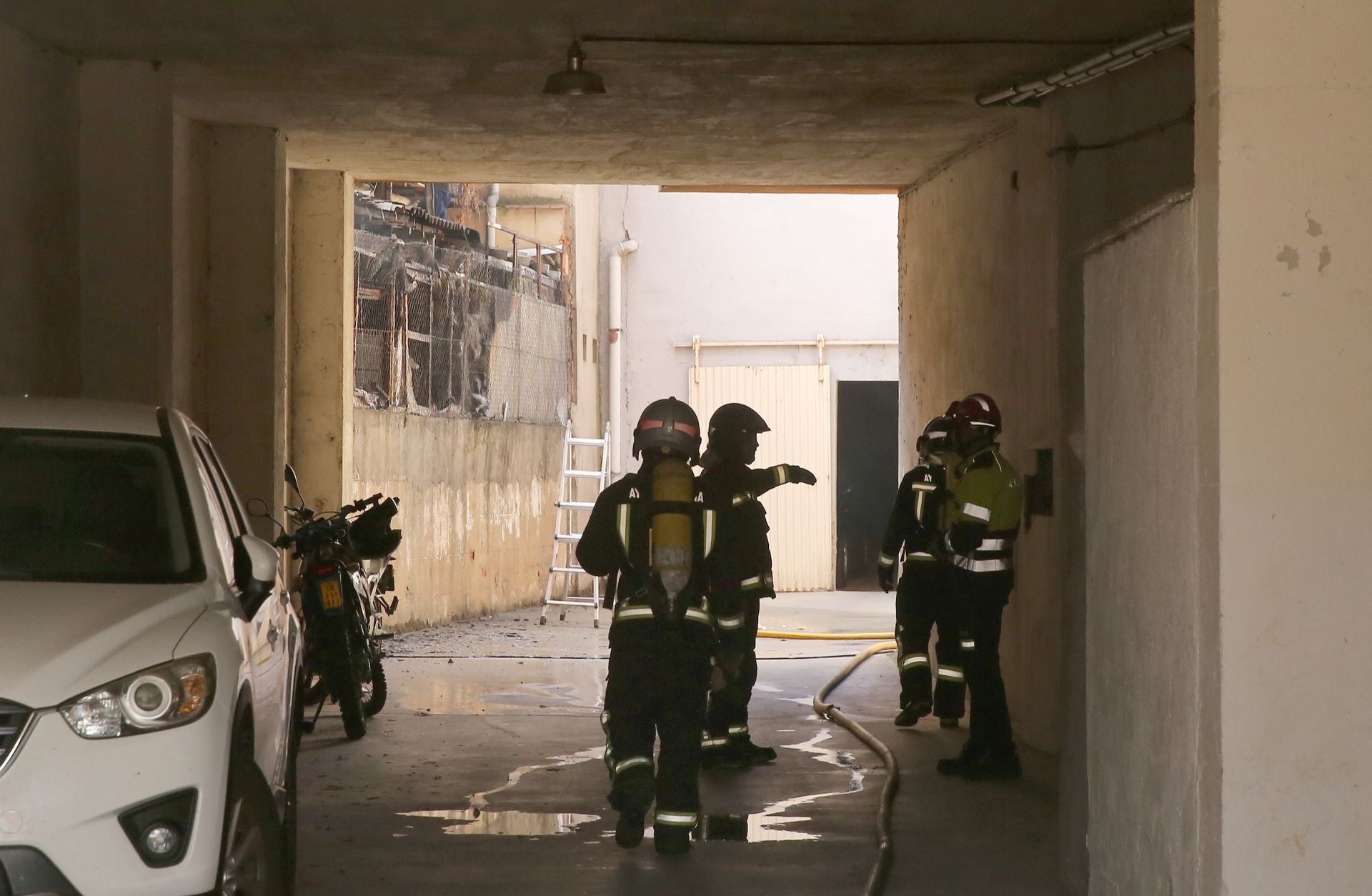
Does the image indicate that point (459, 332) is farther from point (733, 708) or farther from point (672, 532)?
point (672, 532)

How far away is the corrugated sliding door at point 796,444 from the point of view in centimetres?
2014

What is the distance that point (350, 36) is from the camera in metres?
7.94

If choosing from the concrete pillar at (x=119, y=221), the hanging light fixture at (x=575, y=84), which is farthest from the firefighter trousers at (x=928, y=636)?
the concrete pillar at (x=119, y=221)

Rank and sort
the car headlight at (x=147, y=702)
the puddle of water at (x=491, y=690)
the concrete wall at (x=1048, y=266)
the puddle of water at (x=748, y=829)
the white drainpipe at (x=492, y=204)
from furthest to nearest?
the white drainpipe at (x=492, y=204) → the puddle of water at (x=491, y=690) → the concrete wall at (x=1048, y=266) → the puddle of water at (x=748, y=829) → the car headlight at (x=147, y=702)

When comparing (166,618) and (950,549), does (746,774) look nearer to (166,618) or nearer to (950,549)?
(950,549)

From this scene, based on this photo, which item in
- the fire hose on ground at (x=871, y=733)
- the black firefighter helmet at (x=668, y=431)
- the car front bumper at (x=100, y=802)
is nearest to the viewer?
the car front bumper at (x=100, y=802)

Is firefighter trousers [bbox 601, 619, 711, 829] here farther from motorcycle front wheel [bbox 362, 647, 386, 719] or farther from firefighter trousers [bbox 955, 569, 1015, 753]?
motorcycle front wheel [bbox 362, 647, 386, 719]

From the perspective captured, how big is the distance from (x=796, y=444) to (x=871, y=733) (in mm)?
10980

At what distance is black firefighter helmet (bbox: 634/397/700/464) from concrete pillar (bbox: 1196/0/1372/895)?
2.81 m

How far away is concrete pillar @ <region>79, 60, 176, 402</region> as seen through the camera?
28.6 feet

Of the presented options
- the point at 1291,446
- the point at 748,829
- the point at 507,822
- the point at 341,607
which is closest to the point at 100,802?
the point at 1291,446

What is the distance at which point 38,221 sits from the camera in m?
8.22

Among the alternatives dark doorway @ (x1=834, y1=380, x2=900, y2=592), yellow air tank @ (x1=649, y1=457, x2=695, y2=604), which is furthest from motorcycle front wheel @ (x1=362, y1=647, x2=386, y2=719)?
dark doorway @ (x1=834, y1=380, x2=900, y2=592)

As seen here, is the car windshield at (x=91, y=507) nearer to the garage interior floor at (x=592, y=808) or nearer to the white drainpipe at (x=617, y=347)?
the garage interior floor at (x=592, y=808)
